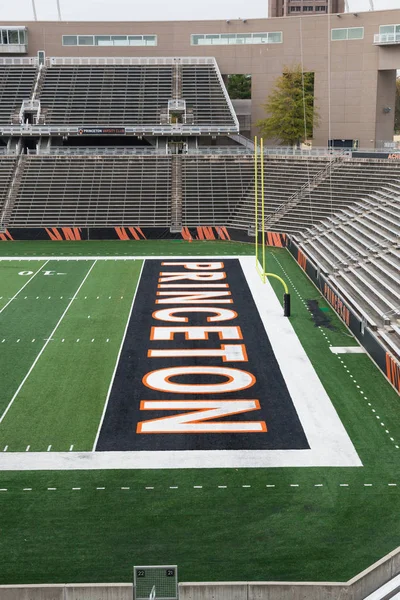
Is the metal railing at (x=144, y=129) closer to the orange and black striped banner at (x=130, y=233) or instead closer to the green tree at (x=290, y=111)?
the green tree at (x=290, y=111)

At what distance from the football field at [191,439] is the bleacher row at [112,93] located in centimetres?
A: 2746

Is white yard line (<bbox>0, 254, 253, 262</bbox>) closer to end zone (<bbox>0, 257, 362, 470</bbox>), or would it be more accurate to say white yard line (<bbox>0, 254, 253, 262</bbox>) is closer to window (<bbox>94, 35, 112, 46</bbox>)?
end zone (<bbox>0, 257, 362, 470</bbox>)

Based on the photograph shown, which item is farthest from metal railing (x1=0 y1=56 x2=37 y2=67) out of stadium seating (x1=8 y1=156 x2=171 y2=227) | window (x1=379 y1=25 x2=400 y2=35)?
window (x1=379 y1=25 x2=400 y2=35)

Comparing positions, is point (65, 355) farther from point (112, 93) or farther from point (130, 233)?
point (112, 93)

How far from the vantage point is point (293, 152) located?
161 ft

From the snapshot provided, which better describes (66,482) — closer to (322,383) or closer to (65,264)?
(322,383)

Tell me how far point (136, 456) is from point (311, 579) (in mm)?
5571

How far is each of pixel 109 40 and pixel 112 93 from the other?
527cm

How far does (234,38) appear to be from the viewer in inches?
2322

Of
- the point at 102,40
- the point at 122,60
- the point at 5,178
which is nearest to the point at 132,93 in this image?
the point at 122,60

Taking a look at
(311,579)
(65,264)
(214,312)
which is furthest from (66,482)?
(65,264)

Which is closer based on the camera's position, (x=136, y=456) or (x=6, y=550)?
(x=6, y=550)

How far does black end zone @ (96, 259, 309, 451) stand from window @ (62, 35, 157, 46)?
36.5 metres

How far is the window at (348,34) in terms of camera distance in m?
55.8
